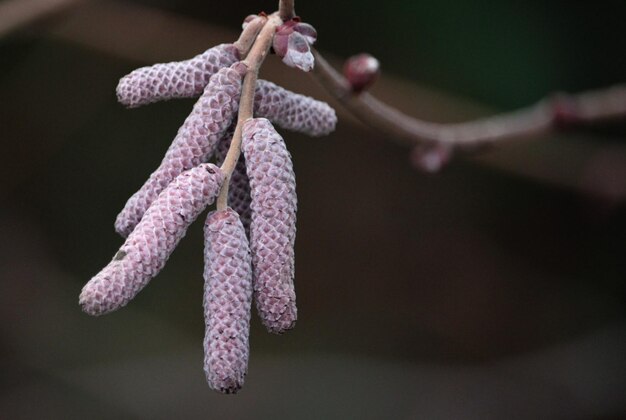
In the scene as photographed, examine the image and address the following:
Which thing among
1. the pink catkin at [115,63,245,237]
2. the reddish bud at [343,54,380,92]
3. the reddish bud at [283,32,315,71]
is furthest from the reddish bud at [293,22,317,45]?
the reddish bud at [343,54,380,92]

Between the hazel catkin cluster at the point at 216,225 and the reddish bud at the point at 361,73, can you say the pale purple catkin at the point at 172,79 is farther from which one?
the reddish bud at the point at 361,73

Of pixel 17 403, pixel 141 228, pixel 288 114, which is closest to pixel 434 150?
pixel 288 114

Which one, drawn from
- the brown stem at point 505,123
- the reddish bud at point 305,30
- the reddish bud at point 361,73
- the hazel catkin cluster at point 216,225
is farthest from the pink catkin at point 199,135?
the brown stem at point 505,123

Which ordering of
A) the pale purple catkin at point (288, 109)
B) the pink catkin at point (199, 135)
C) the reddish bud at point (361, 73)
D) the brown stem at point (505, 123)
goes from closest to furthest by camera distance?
the pink catkin at point (199, 135), the pale purple catkin at point (288, 109), the reddish bud at point (361, 73), the brown stem at point (505, 123)

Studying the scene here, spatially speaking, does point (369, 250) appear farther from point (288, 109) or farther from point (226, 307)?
point (226, 307)

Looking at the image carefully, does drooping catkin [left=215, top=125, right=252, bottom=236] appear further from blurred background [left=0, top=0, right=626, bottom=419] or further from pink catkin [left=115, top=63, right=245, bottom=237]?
blurred background [left=0, top=0, right=626, bottom=419]

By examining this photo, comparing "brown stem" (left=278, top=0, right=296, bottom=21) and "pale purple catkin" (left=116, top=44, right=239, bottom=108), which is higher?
"brown stem" (left=278, top=0, right=296, bottom=21)
